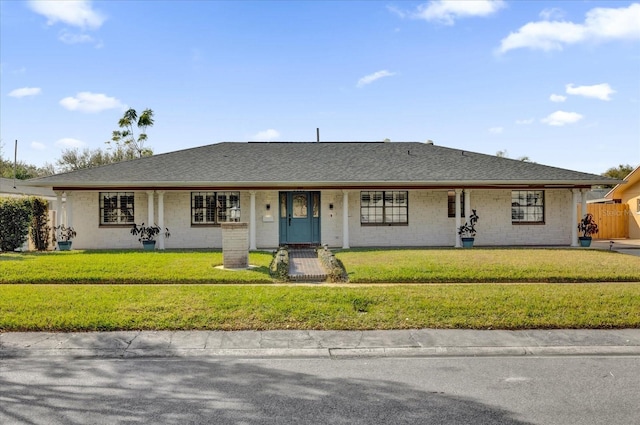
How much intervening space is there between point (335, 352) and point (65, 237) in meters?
14.7

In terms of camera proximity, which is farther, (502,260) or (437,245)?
(437,245)

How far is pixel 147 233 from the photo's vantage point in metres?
18.6

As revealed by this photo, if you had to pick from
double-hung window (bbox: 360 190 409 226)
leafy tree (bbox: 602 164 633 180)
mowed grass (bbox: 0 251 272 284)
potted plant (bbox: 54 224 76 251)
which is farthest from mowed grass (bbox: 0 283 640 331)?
leafy tree (bbox: 602 164 633 180)

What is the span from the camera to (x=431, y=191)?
19.6 m

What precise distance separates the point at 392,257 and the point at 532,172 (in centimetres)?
831

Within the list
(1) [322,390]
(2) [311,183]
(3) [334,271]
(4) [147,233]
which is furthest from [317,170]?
(1) [322,390]

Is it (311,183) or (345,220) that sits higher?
(311,183)

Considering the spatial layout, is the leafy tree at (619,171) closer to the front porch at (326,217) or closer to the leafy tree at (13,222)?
the front porch at (326,217)

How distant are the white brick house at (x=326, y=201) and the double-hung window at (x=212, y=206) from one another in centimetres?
4

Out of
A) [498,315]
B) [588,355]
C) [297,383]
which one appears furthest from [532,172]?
[297,383]

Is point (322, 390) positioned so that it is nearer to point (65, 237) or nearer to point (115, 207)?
point (65, 237)

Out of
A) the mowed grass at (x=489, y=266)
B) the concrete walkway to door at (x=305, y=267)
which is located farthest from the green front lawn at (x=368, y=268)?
the concrete walkway to door at (x=305, y=267)

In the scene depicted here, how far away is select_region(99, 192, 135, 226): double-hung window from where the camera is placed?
19141 millimetres

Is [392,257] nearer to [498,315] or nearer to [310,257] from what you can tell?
[310,257]
